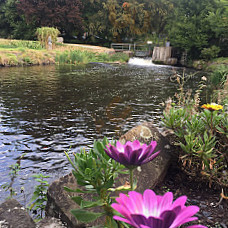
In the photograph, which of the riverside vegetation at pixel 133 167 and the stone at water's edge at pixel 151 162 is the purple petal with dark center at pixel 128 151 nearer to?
the riverside vegetation at pixel 133 167

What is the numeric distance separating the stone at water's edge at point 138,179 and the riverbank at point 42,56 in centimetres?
1448

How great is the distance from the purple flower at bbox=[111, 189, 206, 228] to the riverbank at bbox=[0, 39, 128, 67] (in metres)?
16.1

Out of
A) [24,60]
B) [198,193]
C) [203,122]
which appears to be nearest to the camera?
[198,193]

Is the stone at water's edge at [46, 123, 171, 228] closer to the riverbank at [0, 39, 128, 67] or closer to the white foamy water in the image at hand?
the riverbank at [0, 39, 128, 67]

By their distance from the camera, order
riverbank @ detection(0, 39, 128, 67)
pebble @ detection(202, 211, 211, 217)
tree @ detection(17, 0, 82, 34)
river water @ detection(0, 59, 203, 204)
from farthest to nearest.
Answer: tree @ detection(17, 0, 82, 34) < riverbank @ detection(0, 39, 128, 67) < river water @ detection(0, 59, 203, 204) < pebble @ detection(202, 211, 211, 217)

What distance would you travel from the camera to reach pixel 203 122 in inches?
102

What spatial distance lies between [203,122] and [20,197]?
2055 mm

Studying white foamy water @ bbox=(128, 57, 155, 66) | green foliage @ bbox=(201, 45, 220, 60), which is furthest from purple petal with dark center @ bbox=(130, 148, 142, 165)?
white foamy water @ bbox=(128, 57, 155, 66)

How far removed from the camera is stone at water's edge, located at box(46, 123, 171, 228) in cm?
180

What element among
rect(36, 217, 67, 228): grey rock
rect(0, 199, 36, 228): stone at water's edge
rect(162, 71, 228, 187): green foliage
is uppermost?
rect(162, 71, 228, 187): green foliage

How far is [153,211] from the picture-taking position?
0.62m

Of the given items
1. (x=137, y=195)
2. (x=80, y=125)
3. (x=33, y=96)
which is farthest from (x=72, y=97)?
(x=137, y=195)

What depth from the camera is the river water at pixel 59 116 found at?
3595mm

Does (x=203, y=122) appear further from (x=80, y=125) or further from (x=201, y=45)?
(x=201, y=45)
